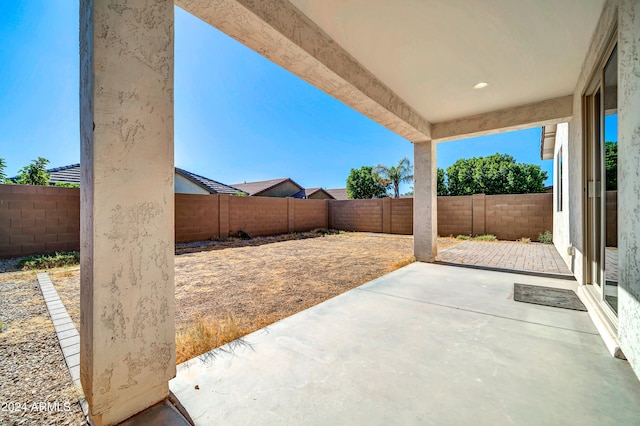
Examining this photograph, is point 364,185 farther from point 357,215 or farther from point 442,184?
point 357,215

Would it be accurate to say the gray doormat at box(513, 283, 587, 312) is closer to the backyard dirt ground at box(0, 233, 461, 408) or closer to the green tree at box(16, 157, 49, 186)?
the backyard dirt ground at box(0, 233, 461, 408)

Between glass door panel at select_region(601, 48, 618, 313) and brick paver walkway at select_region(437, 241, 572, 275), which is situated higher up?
glass door panel at select_region(601, 48, 618, 313)

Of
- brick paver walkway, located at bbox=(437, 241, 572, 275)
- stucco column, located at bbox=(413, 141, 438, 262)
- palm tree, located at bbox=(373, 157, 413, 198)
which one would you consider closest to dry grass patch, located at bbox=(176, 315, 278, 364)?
Result: stucco column, located at bbox=(413, 141, 438, 262)

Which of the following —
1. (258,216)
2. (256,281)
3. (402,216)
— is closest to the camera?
(256,281)

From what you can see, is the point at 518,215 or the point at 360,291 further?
the point at 518,215

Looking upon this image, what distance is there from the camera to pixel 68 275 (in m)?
4.38

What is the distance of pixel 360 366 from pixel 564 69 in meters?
3.98

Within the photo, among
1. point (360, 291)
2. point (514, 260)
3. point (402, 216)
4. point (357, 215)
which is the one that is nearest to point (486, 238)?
point (402, 216)

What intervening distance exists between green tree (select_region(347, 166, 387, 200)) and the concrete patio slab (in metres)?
18.8

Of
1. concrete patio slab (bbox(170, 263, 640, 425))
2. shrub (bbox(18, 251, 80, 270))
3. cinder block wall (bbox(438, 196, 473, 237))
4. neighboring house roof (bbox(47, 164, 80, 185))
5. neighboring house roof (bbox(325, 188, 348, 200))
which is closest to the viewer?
concrete patio slab (bbox(170, 263, 640, 425))

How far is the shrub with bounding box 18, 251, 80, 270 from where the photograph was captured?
488 centimetres

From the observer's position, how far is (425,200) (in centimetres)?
500

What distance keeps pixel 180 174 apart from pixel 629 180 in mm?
15643

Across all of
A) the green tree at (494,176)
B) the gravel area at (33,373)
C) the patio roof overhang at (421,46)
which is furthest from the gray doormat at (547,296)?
the green tree at (494,176)
